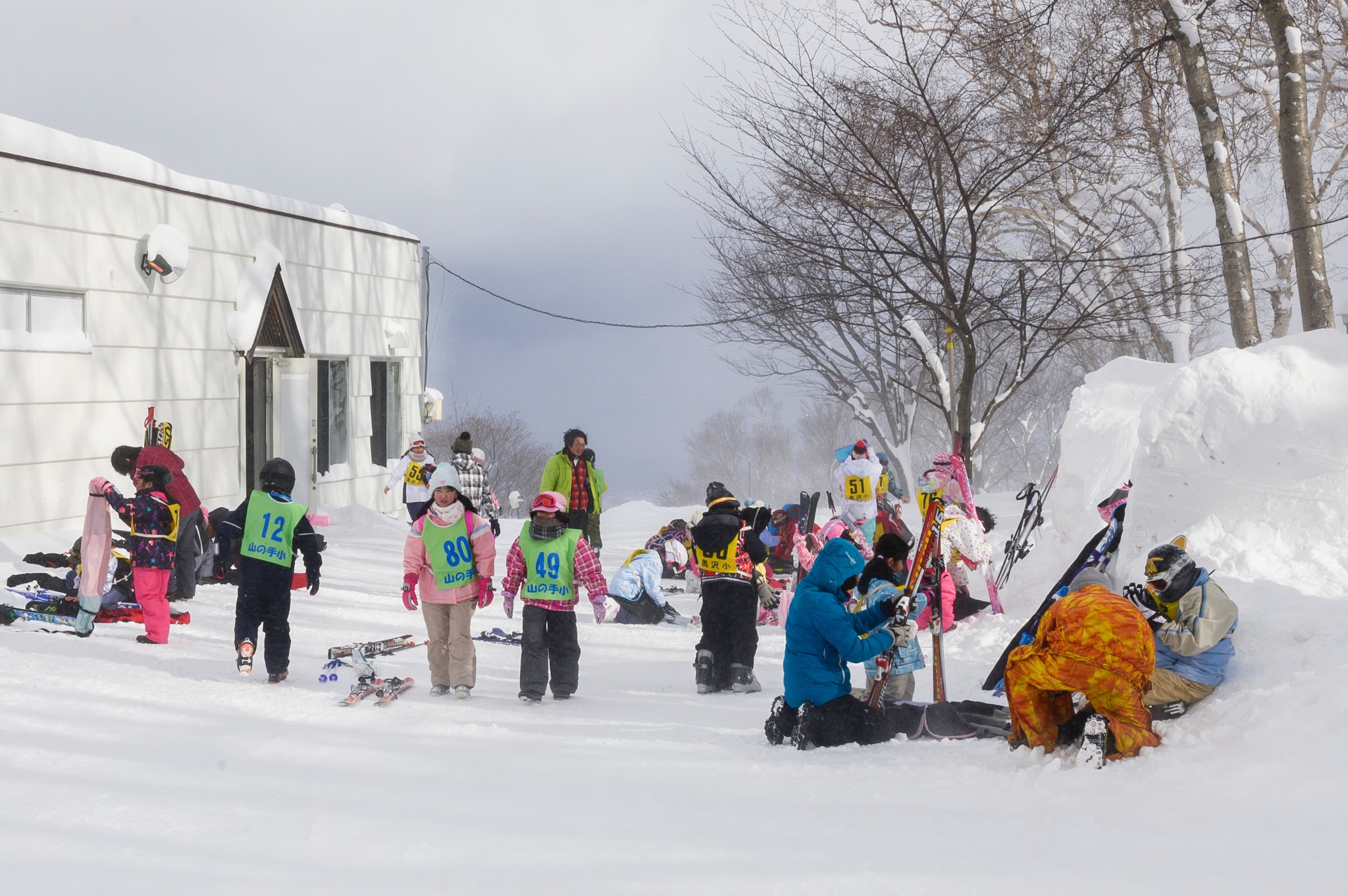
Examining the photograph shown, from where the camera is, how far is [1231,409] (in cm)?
698

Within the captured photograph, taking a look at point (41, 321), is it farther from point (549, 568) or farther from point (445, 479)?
point (549, 568)

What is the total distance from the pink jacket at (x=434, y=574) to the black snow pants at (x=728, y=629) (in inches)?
64.6

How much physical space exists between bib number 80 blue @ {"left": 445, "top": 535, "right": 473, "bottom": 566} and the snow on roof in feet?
23.8

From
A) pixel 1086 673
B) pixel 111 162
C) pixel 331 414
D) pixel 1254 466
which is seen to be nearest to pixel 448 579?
pixel 1086 673

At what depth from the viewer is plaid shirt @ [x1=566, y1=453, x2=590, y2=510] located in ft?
39.7

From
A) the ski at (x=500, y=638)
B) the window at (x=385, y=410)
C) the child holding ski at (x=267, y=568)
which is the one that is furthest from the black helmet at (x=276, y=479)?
the window at (x=385, y=410)

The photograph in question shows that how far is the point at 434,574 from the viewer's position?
7000 millimetres

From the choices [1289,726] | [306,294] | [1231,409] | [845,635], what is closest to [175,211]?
[306,294]

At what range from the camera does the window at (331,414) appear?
16.9m

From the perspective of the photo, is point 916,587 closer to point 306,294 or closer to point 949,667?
point 949,667

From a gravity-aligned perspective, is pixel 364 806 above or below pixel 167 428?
below

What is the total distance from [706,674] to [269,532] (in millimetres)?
3254

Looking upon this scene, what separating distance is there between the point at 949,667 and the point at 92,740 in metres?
5.71

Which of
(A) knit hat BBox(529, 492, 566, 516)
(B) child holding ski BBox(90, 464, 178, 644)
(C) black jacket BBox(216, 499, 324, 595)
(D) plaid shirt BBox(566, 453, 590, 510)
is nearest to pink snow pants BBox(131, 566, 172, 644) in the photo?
(B) child holding ski BBox(90, 464, 178, 644)
